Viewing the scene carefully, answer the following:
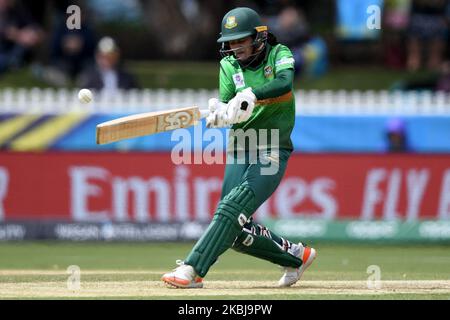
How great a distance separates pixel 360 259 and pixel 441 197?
2521 millimetres

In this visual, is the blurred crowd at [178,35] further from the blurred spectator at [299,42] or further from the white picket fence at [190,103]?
the white picket fence at [190,103]

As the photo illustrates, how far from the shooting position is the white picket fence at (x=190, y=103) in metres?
15.1

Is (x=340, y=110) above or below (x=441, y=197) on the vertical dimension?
above

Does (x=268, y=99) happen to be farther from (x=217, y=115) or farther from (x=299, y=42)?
(x=299, y=42)

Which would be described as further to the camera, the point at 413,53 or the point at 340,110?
the point at 413,53

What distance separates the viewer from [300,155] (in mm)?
14008

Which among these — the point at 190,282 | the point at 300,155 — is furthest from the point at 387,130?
the point at 190,282

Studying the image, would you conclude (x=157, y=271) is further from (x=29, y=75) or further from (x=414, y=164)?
(x=29, y=75)

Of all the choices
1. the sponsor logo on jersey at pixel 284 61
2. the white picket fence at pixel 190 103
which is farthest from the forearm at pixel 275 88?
the white picket fence at pixel 190 103

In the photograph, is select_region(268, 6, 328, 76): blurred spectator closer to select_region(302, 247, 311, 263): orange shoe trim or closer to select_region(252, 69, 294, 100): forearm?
select_region(302, 247, 311, 263): orange shoe trim

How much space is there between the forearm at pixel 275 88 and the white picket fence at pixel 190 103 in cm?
690

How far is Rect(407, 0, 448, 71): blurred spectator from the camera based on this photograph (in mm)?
18094

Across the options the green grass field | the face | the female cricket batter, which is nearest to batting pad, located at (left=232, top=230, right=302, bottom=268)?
the female cricket batter

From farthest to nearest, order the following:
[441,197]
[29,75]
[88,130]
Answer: [29,75], [88,130], [441,197]
